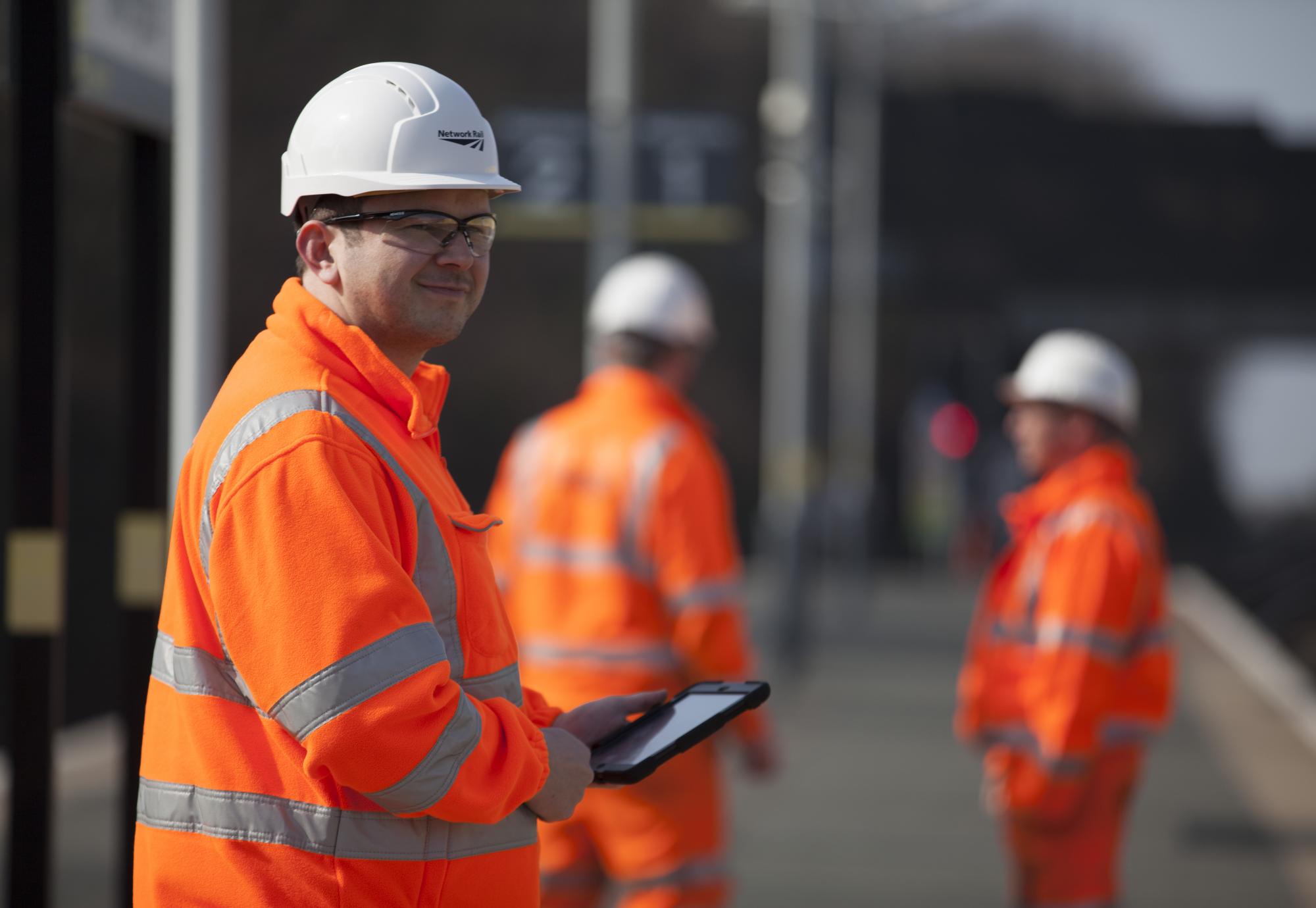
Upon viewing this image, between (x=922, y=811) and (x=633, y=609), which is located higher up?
(x=633, y=609)

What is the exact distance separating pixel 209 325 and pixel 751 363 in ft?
92.8

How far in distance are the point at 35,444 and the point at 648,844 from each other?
1.88 m

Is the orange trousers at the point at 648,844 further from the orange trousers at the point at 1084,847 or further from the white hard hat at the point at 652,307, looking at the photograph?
the white hard hat at the point at 652,307

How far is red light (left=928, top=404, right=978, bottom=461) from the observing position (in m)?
31.5

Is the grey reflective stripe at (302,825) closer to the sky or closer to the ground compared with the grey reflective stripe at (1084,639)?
closer to the sky

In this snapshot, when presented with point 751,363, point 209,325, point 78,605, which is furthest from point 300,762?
point 751,363

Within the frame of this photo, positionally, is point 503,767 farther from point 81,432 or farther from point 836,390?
point 836,390

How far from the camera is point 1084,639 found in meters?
4.62

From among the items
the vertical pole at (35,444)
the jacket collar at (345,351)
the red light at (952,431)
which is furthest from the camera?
the red light at (952,431)

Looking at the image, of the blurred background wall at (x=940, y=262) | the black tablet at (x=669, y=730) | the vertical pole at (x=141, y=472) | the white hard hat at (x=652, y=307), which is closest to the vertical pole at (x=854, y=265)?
the blurred background wall at (x=940, y=262)

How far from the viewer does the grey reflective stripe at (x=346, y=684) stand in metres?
2.26

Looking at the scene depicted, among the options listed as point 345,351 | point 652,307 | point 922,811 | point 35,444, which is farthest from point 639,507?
point 922,811

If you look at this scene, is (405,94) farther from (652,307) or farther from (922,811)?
(922,811)

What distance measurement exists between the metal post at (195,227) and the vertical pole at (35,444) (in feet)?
0.88
